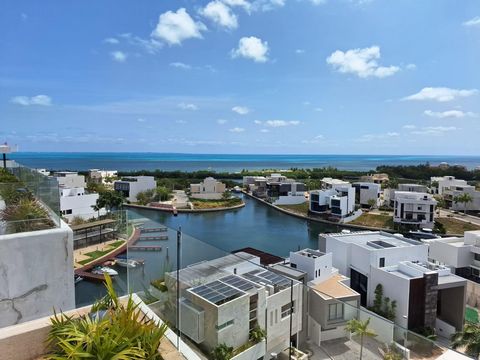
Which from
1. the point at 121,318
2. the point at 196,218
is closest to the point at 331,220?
the point at 196,218

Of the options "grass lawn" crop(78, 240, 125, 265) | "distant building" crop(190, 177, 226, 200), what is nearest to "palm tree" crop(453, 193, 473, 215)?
"distant building" crop(190, 177, 226, 200)

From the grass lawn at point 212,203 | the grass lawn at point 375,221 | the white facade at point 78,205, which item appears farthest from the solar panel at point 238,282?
the grass lawn at point 212,203

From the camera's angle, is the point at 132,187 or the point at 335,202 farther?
the point at 132,187

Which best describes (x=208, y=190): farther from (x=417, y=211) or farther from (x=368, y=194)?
(x=417, y=211)

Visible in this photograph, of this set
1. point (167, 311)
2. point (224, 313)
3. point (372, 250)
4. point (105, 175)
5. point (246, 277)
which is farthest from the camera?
point (105, 175)

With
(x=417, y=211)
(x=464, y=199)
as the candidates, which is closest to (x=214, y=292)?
(x=417, y=211)

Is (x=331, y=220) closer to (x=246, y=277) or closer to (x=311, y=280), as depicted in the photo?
(x=311, y=280)
